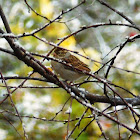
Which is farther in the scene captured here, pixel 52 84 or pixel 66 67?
pixel 52 84

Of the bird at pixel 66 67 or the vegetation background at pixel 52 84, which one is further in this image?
the vegetation background at pixel 52 84

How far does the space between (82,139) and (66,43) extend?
106 cm

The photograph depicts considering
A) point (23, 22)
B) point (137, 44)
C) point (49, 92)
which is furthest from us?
point (137, 44)

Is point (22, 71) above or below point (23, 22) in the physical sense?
Result: below

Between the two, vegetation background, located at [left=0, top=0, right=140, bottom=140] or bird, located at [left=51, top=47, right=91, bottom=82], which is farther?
vegetation background, located at [left=0, top=0, right=140, bottom=140]

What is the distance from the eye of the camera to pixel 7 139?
9.74 feet

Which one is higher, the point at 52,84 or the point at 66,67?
the point at 52,84

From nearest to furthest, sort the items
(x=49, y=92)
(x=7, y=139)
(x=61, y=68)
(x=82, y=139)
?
1. (x=61, y=68)
2. (x=82, y=139)
3. (x=7, y=139)
4. (x=49, y=92)

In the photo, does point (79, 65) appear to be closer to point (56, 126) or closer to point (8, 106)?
point (56, 126)

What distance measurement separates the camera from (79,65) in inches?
98.3

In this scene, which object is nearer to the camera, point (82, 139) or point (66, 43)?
point (82, 139)

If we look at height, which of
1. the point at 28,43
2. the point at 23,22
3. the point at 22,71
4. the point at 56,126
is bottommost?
the point at 56,126

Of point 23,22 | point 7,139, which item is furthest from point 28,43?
point 7,139

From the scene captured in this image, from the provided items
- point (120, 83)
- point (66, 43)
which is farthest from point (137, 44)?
point (66, 43)
